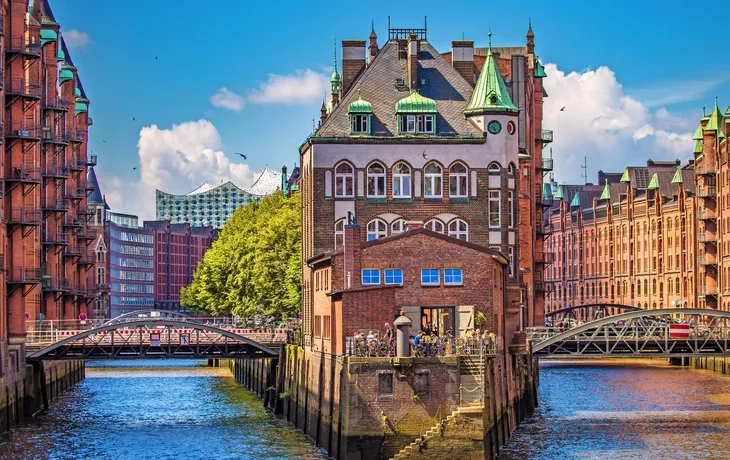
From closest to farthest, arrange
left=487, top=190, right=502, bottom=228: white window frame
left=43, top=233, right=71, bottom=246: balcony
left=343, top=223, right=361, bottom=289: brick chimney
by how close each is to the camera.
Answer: left=343, top=223, right=361, bottom=289: brick chimney, left=487, top=190, right=502, bottom=228: white window frame, left=43, top=233, right=71, bottom=246: balcony

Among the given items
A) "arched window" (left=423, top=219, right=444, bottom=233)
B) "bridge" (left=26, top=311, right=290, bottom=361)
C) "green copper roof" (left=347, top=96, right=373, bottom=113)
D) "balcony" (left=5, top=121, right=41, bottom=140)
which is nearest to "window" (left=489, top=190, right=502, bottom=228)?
"arched window" (left=423, top=219, right=444, bottom=233)

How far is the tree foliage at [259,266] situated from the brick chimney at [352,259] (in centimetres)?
4834

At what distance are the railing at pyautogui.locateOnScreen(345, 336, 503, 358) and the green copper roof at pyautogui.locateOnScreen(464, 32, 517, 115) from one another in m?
27.5

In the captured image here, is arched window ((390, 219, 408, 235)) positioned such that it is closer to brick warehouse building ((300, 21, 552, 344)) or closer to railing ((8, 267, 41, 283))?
brick warehouse building ((300, 21, 552, 344))

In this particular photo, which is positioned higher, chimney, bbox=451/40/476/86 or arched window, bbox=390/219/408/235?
chimney, bbox=451/40/476/86

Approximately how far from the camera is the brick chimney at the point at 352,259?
230 feet

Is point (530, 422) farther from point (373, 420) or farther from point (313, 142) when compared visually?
point (373, 420)

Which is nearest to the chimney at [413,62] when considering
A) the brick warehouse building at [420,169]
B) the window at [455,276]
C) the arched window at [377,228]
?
the brick warehouse building at [420,169]

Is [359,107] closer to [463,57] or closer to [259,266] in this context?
[463,57]

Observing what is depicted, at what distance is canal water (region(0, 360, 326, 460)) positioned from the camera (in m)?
71.2

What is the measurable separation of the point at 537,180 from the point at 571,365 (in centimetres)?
2741

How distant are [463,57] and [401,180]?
37.3 ft

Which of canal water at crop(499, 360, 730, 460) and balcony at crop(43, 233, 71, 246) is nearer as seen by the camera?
canal water at crop(499, 360, 730, 460)

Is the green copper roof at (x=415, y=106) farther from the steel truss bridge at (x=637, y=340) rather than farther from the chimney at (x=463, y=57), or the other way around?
the steel truss bridge at (x=637, y=340)
